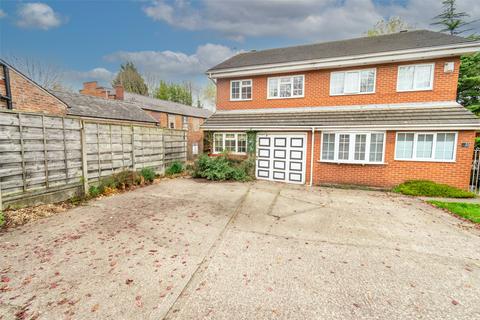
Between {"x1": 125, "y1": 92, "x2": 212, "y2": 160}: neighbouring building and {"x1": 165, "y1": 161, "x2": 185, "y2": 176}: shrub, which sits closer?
{"x1": 165, "y1": 161, "x2": 185, "y2": 176}: shrub

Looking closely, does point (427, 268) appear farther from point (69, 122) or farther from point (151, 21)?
point (151, 21)

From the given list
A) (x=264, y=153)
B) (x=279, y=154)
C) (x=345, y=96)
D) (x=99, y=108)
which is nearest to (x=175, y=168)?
(x=264, y=153)

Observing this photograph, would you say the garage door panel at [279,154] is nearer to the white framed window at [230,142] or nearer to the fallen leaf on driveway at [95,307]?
the white framed window at [230,142]

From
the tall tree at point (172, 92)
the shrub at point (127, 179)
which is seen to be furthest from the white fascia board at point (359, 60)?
the tall tree at point (172, 92)

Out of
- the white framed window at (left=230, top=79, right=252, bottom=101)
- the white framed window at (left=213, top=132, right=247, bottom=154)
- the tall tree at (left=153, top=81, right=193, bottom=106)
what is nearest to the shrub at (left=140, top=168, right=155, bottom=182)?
the white framed window at (left=213, top=132, right=247, bottom=154)

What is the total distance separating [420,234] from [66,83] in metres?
36.6

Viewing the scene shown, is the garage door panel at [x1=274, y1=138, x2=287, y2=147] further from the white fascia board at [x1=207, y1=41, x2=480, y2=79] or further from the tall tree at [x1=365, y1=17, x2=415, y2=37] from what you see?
the tall tree at [x1=365, y1=17, x2=415, y2=37]

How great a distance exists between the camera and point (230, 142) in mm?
11797

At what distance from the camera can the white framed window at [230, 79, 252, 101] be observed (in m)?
12.2

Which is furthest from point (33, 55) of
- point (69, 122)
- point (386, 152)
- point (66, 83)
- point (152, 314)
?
point (386, 152)

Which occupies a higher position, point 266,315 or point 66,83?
point 66,83

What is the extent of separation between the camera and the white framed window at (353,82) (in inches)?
393

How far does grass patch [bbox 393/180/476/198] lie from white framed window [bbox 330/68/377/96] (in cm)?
470

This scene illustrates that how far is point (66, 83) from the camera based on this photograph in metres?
26.6
